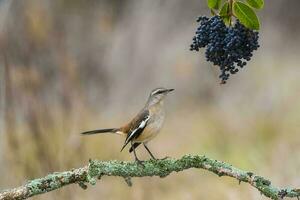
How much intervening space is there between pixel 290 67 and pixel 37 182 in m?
9.13

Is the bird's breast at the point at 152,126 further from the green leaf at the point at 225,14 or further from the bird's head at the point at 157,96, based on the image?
the green leaf at the point at 225,14

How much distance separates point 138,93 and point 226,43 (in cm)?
880

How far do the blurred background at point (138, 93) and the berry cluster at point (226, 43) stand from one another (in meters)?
3.31

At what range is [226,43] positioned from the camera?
2596 millimetres

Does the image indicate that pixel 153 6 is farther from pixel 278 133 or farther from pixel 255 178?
pixel 255 178

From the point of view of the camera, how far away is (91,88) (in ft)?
36.4

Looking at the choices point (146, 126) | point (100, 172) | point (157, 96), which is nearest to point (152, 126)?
point (146, 126)

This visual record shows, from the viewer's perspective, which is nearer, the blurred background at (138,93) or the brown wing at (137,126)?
the brown wing at (137,126)

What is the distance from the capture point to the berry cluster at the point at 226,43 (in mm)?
2586

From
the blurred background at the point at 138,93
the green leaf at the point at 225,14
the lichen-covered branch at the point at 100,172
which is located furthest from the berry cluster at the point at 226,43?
the blurred background at the point at 138,93

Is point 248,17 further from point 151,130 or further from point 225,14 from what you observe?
point 151,130

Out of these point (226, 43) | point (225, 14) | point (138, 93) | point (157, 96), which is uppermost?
point (138, 93)

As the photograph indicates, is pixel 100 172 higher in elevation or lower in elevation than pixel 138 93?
lower

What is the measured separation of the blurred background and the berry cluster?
331 cm
